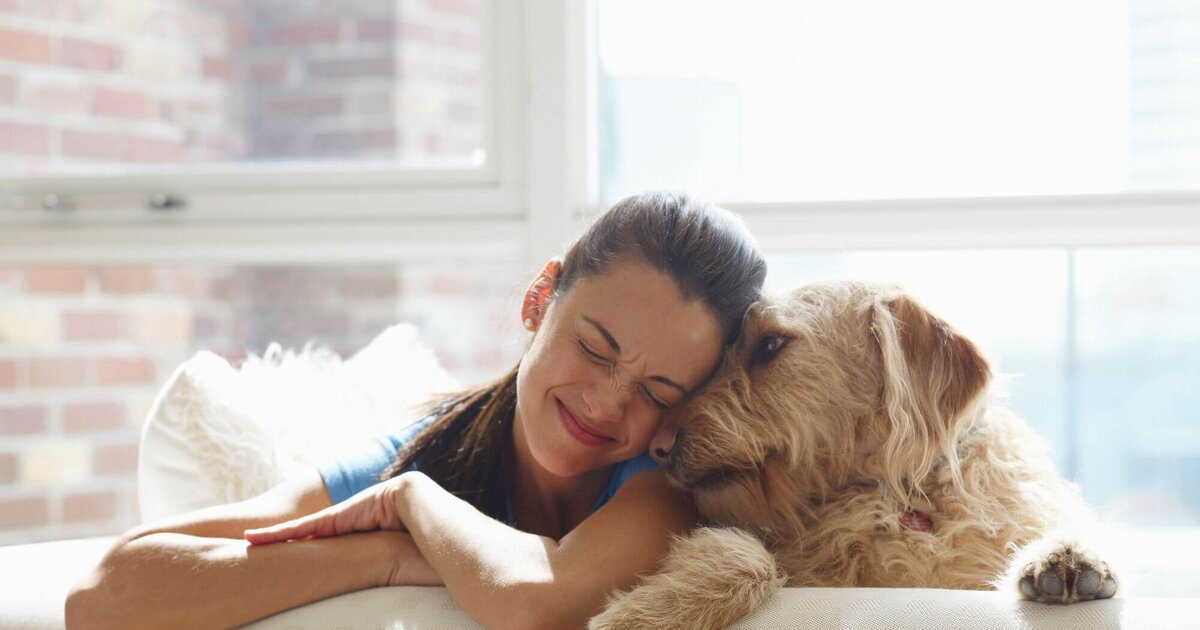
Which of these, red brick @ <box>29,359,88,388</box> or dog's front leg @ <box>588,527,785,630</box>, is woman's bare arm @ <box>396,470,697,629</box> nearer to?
dog's front leg @ <box>588,527,785,630</box>

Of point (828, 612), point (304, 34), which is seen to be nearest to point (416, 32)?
point (304, 34)

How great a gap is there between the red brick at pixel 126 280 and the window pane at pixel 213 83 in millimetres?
318

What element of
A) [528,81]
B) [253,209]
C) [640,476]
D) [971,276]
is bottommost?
[640,476]

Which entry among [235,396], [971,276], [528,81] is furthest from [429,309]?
[971,276]

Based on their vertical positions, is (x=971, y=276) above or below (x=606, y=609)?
above

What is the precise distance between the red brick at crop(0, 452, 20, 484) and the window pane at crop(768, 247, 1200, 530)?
93.1 inches

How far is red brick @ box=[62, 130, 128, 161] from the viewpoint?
304cm

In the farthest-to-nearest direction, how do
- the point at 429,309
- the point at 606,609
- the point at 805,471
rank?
the point at 429,309 → the point at 805,471 → the point at 606,609

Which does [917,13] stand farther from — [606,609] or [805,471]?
[606,609]

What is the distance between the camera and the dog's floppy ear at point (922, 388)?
1.47 metres

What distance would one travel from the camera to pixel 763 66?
2.66m

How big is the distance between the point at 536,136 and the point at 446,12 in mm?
486

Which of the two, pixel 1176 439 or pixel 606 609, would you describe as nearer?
pixel 606 609

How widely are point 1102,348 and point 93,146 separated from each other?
2.81 m
